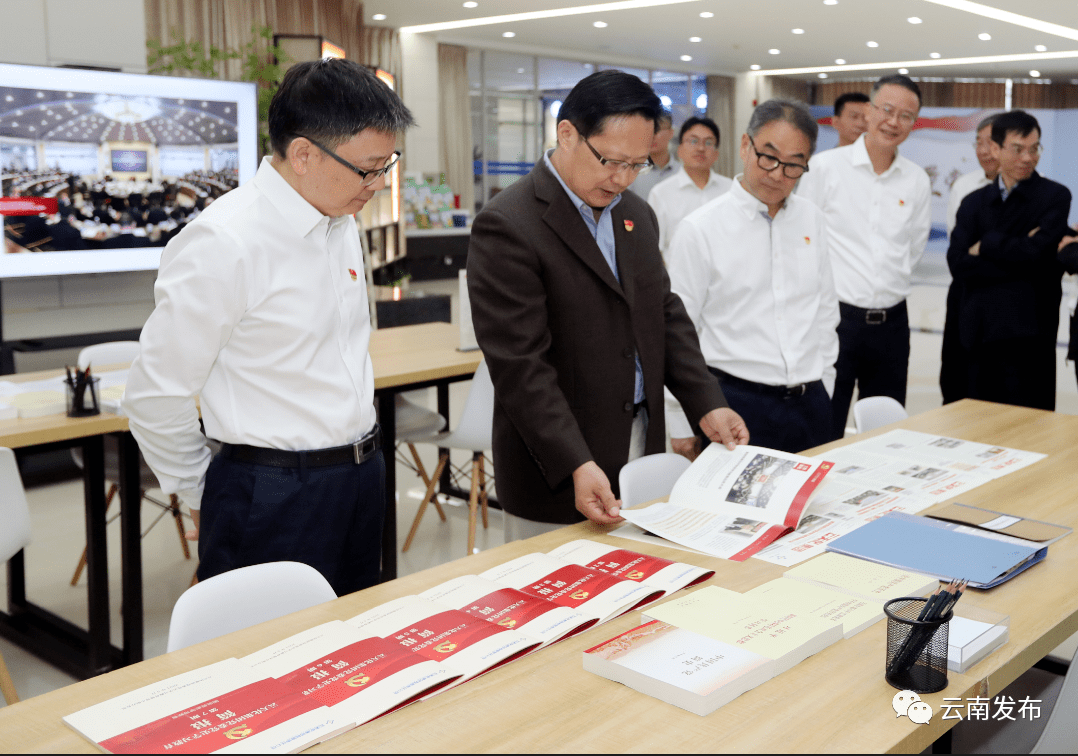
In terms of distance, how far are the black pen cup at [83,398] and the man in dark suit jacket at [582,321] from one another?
147 centimetres

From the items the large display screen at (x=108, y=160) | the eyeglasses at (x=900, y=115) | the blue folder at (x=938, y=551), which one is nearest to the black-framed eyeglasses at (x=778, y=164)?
the blue folder at (x=938, y=551)

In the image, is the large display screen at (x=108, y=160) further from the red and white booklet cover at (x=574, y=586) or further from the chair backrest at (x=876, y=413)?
the red and white booklet cover at (x=574, y=586)

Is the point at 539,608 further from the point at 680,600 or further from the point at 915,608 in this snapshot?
the point at 915,608

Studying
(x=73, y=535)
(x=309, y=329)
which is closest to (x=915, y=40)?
(x=73, y=535)

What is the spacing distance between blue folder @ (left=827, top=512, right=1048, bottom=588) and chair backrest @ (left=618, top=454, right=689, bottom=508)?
0.54m

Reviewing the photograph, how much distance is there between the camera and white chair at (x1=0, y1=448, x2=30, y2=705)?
8.75 feet

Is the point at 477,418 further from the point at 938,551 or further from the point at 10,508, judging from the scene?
the point at 938,551

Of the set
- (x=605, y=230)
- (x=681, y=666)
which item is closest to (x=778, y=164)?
(x=605, y=230)

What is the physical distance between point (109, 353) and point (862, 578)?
353cm

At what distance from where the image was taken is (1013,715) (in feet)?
8.96

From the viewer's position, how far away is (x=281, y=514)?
6.59 feet

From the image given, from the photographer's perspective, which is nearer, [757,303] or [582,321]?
[582,321]

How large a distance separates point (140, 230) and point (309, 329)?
474cm

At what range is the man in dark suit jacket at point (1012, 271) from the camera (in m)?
4.67
